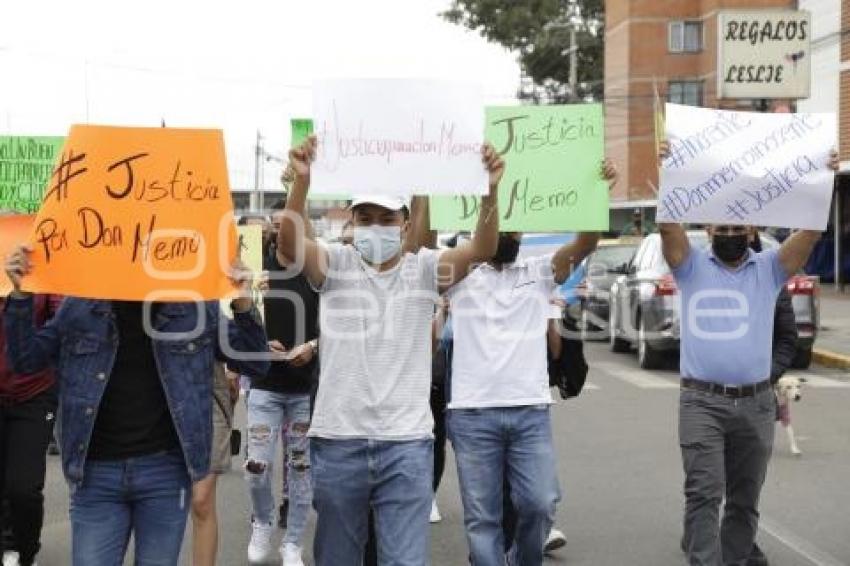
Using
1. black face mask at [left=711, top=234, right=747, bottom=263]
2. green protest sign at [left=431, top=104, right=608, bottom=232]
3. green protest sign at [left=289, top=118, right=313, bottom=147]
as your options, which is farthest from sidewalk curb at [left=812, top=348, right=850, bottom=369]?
green protest sign at [left=289, top=118, right=313, bottom=147]

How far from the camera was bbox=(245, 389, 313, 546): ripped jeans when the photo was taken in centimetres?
655

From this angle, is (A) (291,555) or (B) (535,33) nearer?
(A) (291,555)

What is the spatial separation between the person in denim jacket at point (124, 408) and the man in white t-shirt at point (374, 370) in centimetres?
43

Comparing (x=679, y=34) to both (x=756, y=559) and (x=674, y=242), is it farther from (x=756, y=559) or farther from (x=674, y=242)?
(x=674, y=242)

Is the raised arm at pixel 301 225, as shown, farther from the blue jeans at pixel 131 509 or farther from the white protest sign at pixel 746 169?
the white protest sign at pixel 746 169

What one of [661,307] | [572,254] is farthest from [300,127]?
[661,307]

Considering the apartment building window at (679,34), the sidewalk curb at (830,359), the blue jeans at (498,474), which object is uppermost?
the apartment building window at (679,34)

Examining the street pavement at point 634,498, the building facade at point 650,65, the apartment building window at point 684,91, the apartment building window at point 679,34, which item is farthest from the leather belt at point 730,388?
the apartment building window at point 679,34

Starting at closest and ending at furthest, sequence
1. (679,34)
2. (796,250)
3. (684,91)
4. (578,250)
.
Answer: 1. (578,250)
2. (796,250)
3. (679,34)
4. (684,91)

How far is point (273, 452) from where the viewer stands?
6.64m

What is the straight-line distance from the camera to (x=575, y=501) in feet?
26.5

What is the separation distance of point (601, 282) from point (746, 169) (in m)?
13.7

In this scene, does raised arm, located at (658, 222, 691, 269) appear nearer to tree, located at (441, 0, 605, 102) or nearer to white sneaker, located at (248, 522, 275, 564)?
white sneaker, located at (248, 522, 275, 564)

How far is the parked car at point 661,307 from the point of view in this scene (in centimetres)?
1520
